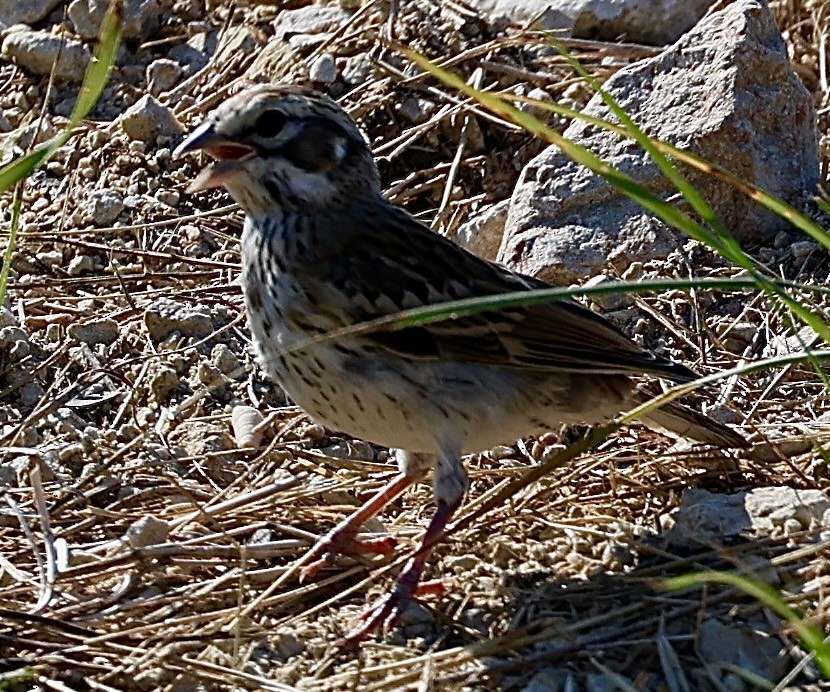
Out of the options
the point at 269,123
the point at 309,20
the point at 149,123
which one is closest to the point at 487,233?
the point at 149,123

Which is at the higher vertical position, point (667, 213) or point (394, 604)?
point (667, 213)

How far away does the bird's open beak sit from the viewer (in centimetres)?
452

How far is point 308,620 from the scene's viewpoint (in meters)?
4.38

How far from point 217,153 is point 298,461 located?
1.18 m

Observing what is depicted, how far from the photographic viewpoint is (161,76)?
747cm

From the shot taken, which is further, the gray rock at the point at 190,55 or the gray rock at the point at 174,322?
the gray rock at the point at 190,55

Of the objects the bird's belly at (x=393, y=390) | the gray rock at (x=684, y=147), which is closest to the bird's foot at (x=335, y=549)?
the bird's belly at (x=393, y=390)

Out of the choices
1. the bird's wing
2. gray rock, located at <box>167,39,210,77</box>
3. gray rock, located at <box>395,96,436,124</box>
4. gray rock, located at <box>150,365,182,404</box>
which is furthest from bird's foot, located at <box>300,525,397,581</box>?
gray rock, located at <box>167,39,210,77</box>

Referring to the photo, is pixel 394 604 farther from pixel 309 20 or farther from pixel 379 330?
pixel 309 20

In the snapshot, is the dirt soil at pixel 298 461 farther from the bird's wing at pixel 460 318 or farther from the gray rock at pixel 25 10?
the bird's wing at pixel 460 318

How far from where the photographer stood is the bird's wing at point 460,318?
15.0 ft

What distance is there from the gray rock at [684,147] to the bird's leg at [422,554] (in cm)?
161

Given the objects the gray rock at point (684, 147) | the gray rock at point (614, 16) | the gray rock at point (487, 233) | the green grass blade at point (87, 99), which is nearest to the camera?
the green grass blade at point (87, 99)

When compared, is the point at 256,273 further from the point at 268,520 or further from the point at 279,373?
the point at 268,520
